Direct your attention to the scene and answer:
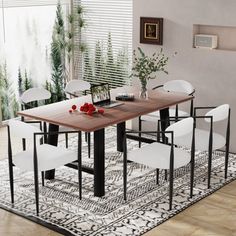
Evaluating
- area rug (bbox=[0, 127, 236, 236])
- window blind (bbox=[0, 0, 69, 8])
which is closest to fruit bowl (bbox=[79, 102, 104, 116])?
area rug (bbox=[0, 127, 236, 236])

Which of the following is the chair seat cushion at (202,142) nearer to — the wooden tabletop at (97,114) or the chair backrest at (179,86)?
the wooden tabletop at (97,114)

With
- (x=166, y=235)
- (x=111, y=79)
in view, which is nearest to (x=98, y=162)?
(x=166, y=235)

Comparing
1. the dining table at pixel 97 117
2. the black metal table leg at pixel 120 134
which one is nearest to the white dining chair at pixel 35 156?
the dining table at pixel 97 117

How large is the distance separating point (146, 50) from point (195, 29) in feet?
2.44

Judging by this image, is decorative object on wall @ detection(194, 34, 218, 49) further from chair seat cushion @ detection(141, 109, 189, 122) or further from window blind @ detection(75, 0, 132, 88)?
window blind @ detection(75, 0, 132, 88)

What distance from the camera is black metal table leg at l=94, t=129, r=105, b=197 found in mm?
4859

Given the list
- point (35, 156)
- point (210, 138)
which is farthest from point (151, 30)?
point (35, 156)

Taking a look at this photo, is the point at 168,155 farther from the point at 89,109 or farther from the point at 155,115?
the point at 155,115

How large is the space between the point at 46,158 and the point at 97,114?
2.26 feet

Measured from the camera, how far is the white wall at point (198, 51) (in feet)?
20.0

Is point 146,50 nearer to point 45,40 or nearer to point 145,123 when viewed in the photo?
point 145,123

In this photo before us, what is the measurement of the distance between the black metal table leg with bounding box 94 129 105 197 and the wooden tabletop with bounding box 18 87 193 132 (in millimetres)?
165

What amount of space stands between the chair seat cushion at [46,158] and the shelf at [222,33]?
2500mm

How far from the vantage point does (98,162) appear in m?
4.91
